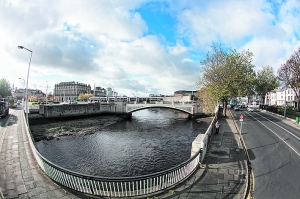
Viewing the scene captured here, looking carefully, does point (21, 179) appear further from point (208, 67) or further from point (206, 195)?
point (208, 67)

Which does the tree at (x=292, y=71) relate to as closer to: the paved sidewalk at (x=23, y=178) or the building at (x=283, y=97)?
the building at (x=283, y=97)

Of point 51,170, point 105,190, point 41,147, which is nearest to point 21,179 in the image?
point 51,170

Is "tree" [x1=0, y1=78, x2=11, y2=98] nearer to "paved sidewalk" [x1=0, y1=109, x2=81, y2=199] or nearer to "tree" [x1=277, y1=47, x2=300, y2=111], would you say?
"paved sidewalk" [x1=0, y1=109, x2=81, y2=199]

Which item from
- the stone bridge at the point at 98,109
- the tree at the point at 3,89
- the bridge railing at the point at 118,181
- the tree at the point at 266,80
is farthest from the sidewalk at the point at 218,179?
the tree at the point at 3,89

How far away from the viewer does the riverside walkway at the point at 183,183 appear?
26.8ft

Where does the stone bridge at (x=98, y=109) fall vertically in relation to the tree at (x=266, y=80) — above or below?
below

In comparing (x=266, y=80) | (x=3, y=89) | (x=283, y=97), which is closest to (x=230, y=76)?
(x=266, y=80)

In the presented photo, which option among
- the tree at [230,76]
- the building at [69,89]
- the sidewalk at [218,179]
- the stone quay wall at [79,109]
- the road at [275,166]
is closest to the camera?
the sidewalk at [218,179]

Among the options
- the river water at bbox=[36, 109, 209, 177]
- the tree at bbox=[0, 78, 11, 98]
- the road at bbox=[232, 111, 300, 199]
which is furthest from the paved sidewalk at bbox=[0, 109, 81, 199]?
the tree at bbox=[0, 78, 11, 98]

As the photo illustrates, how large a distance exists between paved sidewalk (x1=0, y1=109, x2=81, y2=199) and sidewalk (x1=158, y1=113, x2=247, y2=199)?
5588 mm

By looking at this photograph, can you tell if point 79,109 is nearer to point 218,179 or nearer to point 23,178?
point 23,178

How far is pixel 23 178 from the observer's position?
9.77 meters

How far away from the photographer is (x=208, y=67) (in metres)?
38.9

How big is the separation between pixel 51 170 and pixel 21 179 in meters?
2.10
